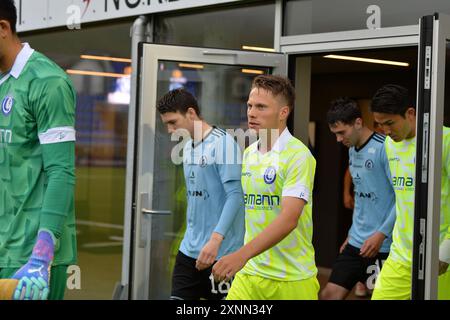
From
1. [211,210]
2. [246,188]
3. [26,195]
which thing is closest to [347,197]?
[211,210]

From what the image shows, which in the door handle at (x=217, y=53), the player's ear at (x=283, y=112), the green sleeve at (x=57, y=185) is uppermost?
the door handle at (x=217, y=53)

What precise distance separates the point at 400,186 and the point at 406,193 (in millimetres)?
102

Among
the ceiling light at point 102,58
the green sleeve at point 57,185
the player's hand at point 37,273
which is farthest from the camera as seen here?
the ceiling light at point 102,58

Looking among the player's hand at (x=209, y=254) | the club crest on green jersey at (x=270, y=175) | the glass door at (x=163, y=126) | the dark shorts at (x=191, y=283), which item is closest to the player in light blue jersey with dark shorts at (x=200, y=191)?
the dark shorts at (x=191, y=283)

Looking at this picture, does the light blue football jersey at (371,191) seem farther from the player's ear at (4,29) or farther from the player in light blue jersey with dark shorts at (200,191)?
the player's ear at (4,29)

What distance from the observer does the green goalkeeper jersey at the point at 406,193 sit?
14.9 ft

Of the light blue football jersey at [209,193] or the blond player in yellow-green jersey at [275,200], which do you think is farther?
the light blue football jersey at [209,193]

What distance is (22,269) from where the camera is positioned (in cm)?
296

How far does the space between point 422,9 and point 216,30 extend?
194cm

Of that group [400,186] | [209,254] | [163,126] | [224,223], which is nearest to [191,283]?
[224,223]

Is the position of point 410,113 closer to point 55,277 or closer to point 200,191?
point 200,191

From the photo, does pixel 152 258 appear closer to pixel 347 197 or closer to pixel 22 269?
pixel 22 269

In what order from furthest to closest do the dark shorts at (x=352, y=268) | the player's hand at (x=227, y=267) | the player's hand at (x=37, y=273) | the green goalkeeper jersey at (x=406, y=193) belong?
the dark shorts at (x=352, y=268)
the green goalkeeper jersey at (x=406, y=193)
the player's hand at (x=227, y=267)
the player's hand at (x=37, y=273)

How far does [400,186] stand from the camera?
16.8 ft
